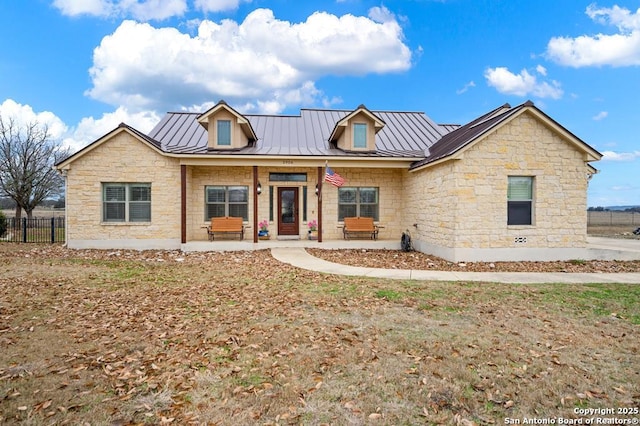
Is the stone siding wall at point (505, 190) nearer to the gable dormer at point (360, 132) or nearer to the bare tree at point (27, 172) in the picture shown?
the gable dormer at point (360, 132)

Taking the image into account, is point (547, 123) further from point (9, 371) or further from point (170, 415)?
point (9, 371)

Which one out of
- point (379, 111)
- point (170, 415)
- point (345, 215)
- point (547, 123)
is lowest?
point (170, 415)

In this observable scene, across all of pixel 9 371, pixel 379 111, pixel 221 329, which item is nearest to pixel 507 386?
pixel 221 329

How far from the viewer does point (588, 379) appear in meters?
3.68

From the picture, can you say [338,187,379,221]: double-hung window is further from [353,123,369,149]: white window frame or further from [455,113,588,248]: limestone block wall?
[455,113,588,248]: limestone block wall

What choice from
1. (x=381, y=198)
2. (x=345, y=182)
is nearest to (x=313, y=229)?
(x=345, y=182)

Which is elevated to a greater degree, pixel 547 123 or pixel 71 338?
pixel 547 123

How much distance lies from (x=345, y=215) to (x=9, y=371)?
507 inches

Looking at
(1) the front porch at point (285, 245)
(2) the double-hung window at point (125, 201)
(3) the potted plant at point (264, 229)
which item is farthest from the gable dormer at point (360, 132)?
(2) the double-hung window at point (125, 201)

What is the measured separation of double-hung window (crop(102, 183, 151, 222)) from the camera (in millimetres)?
14062

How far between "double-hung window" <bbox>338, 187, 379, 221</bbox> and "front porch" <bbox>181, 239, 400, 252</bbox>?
159 cm

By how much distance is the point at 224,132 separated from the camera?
14.6m

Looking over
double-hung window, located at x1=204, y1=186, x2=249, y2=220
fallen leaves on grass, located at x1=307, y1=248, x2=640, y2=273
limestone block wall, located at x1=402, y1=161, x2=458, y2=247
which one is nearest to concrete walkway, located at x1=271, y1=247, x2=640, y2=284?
fallen leaves on grass, located at x1=307, y1=248, x2=640, y2=273

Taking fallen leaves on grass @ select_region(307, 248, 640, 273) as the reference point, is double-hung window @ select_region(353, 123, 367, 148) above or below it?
above
